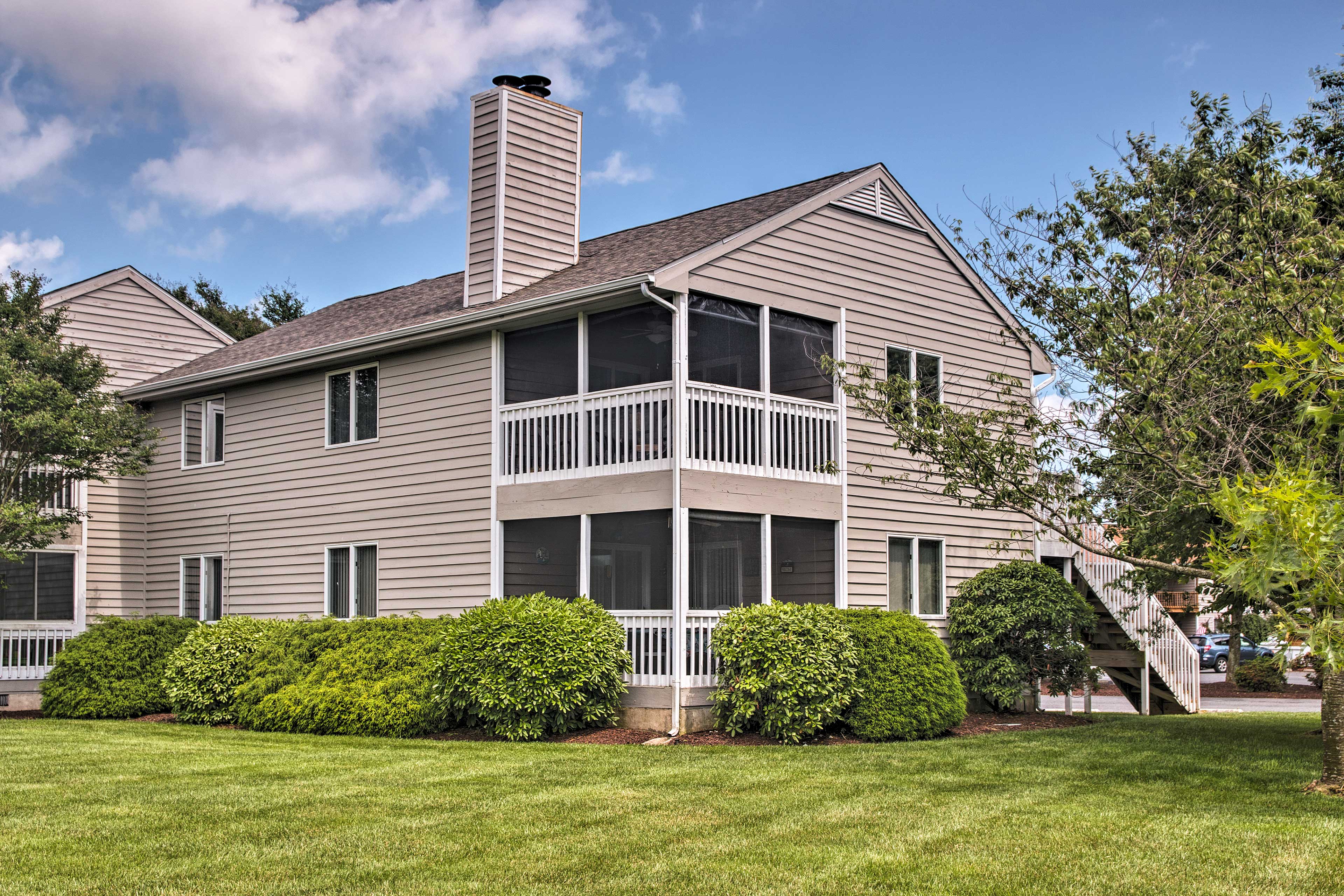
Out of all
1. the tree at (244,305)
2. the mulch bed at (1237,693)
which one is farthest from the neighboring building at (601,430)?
the tree at (244,305)

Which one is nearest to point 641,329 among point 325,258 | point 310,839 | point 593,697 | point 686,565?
point 686,565

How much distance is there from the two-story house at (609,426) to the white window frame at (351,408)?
4cm

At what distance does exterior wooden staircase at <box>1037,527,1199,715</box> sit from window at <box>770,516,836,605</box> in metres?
4.24

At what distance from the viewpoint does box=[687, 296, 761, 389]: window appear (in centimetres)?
1462

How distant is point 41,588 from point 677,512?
41.2ft

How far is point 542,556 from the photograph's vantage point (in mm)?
15805

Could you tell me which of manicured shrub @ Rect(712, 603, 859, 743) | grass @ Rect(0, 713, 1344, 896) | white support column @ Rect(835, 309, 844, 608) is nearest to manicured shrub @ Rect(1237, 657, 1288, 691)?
white support column @ Rect(835, 309, 844, 608)

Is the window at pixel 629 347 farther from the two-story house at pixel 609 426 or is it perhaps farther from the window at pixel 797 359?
the window at pixel 797 359

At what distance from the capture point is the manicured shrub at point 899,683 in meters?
13.3

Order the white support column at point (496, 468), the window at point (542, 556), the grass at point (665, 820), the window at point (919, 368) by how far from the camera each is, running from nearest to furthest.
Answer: the grass at point (665, 820)
the window at point (542, 556)
the white support column at point (496, 468)
the window at point (919, 368)

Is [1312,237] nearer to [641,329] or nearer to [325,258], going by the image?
[641,329]

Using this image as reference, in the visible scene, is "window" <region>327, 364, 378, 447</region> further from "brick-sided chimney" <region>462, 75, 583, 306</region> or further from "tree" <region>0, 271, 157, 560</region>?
"tree" <region>0, 271, 157, 560</region>

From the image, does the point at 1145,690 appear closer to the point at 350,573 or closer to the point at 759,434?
the point at 759,434

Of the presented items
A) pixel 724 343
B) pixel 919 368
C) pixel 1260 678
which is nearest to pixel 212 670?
pixel 724 343
